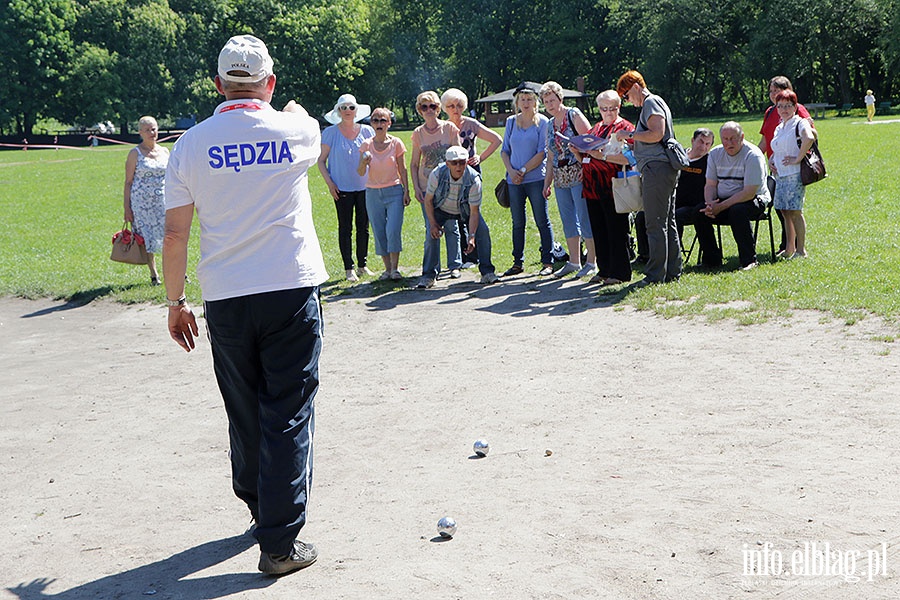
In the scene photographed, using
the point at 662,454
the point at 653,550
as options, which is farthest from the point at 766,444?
the point at 653,550

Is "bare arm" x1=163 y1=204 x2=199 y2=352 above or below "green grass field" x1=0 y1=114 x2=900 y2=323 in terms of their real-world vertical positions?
above

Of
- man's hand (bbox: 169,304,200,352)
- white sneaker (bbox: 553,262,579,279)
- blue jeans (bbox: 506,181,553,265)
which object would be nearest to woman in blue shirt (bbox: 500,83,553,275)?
blue jeans (bbox: 506,181,553,265)

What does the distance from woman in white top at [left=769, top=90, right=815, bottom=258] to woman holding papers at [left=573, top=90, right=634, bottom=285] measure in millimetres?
1836

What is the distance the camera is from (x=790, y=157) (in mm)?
10703

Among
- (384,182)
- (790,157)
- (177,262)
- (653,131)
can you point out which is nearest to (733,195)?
(790,157)

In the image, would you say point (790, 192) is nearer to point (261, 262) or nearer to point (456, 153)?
point (456, 153)

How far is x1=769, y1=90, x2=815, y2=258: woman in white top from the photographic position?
1068 centimetres

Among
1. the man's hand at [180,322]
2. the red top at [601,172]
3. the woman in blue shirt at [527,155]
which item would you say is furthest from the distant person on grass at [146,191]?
the man's hand at [180,322]

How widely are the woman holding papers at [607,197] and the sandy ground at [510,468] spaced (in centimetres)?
127

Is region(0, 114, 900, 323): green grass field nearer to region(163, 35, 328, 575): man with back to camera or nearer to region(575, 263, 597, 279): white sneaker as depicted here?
region(575, 263, 597, 279): white sneaker

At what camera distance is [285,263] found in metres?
4.36

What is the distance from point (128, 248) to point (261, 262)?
7840 mm

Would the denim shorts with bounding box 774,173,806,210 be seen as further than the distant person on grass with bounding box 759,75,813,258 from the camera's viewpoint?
No

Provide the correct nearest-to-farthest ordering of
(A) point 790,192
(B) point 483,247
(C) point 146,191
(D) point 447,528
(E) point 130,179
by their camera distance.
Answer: (D) point 447,528 → (A) point 790,192 → (B) point 483,247 → (E) point 130,179 → (C) point 146,191
